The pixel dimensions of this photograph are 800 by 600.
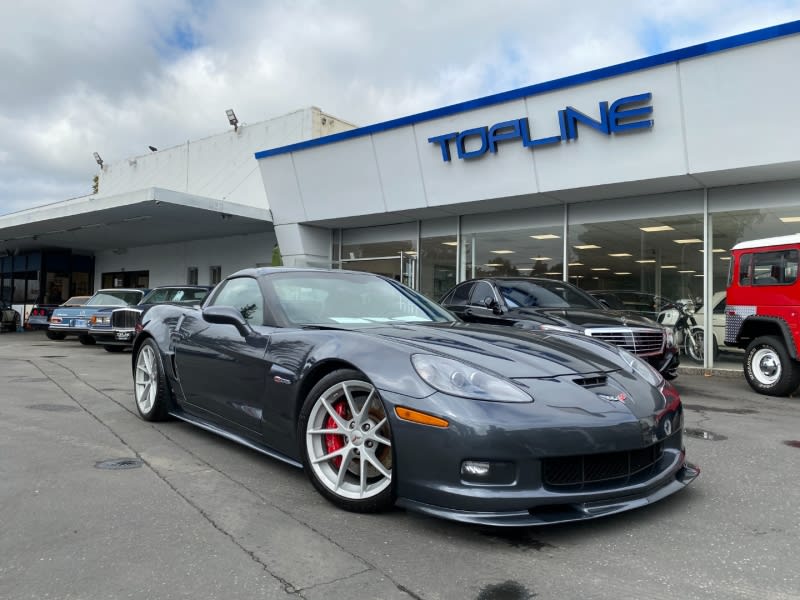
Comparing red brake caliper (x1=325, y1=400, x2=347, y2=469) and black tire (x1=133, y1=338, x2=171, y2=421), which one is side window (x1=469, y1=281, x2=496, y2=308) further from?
red brake caliper (x1=325, y1=400, x2=347, y2=469)

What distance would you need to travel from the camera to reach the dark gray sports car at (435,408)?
2.62 metres

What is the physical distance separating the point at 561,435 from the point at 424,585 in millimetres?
862

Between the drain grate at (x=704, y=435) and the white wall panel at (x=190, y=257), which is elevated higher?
Result: the white wall panel at (x=190, y=257)

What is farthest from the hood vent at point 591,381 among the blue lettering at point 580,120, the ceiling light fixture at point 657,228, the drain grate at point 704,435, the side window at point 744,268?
the ceiling light fixture at point 657,228

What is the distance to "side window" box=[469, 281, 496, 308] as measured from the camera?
8.10 metres

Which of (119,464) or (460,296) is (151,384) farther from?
(460,296)

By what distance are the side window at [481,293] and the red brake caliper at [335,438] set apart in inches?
195

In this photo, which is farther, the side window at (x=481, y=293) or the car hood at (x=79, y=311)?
the car hood at (x=79, y=311)

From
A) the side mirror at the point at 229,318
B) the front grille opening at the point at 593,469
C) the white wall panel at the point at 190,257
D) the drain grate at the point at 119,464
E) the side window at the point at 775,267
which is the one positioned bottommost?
the drain grate at the point at 119,464

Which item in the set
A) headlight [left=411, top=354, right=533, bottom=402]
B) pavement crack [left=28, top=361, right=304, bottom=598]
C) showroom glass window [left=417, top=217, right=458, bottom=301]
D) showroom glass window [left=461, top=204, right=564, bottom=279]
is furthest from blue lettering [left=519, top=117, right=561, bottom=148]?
headlight [left=411, top=354, right=533, bottom=402]

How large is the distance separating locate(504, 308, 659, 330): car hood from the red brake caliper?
4.29 meters

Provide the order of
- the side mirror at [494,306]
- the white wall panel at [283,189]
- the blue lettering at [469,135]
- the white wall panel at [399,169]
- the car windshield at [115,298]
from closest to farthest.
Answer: the side mirror at [494,306] → the blue lettering at [469,135] → the white wall panel at [399,169] → the car windshield at [115,298] → the white wall panel at [283,189]

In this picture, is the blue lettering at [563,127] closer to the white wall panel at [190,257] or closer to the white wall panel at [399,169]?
the white wall panel at [399,169]

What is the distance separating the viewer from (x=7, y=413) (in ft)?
18.9
